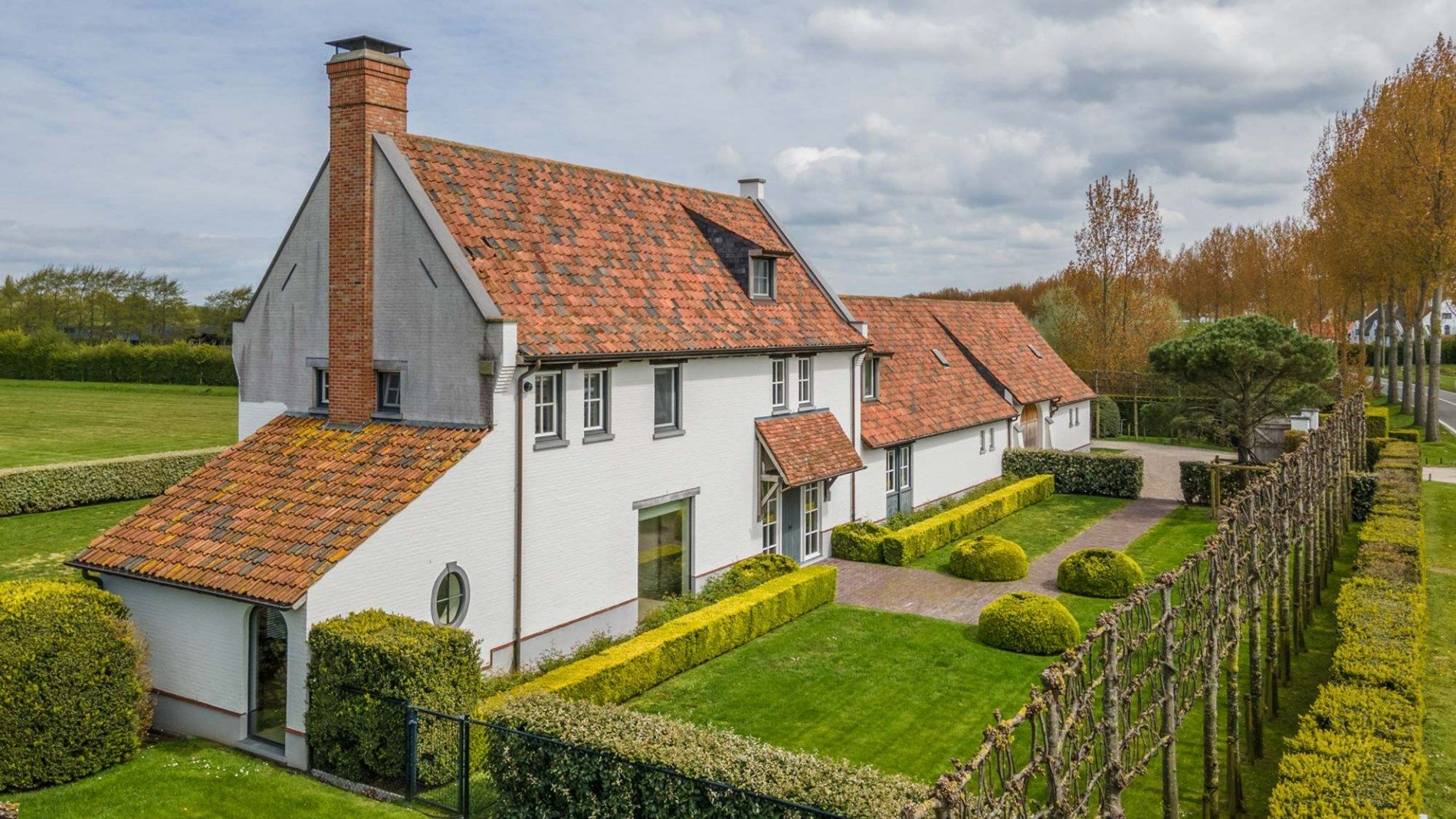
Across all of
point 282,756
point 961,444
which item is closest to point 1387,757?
point 282,756

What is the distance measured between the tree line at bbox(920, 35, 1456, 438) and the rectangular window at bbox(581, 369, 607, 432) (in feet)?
121

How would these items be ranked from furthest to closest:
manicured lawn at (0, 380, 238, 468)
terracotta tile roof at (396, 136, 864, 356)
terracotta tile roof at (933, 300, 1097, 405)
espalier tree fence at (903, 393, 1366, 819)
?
manicured lawn at (0, 380, 238, 468)
terracotta tile roof at (933, 300, 1097, 405)
terracotta tile roof at (396, 136, 864, 356)
espalier tree fence at (903, 393, 1366, 819)

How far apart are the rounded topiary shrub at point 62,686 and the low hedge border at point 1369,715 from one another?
1439 centimetres

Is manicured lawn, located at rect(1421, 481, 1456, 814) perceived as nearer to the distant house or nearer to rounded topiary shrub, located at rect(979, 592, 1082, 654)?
rounded topiary shrub, located at rect(979, 592, 1082, 654)

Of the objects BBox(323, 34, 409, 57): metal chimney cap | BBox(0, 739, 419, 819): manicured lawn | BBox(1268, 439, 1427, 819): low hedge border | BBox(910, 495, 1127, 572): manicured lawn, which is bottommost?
BBox(0, 739, 419, 819): manicured lawn

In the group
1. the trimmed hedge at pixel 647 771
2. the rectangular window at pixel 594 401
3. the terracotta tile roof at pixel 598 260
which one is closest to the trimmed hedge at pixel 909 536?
the terracotta tile roof at pixel 598 260

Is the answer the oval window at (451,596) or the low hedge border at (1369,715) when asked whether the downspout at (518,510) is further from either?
the low hedge border at (1369,715)

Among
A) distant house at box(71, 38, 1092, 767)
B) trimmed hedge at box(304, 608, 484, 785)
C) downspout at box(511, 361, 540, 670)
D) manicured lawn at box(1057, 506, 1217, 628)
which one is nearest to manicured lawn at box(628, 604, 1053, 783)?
downspout at box(511, 361, 540, 670)

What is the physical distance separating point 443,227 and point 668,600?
8.74 m

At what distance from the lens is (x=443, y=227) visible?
17.2 meters

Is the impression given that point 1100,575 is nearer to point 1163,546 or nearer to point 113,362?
point 1163,546

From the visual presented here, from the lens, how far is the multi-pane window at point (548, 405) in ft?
58.0

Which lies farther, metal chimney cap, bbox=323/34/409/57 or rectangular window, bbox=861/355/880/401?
rectangular window, bbox=861/355/880/401

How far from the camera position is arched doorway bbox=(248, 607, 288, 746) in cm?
1427
